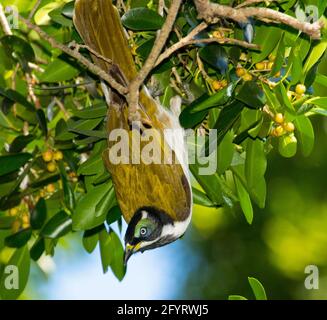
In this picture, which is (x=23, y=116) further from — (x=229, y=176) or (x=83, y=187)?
(x=229, y=176)

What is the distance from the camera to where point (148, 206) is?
5.05 metres

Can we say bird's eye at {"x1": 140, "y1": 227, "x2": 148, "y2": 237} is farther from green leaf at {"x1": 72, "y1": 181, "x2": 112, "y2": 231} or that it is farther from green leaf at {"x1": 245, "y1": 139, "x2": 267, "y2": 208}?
green leaf at {"x1": 245, "y1": 139, "x2": 267, "y2": 208}

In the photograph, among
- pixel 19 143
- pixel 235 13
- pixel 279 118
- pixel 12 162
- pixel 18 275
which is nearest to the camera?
pixel 235 13

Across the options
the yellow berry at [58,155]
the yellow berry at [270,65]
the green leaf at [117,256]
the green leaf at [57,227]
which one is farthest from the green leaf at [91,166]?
the yellow berry at [270,65]

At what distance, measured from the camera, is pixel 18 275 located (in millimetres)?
5148

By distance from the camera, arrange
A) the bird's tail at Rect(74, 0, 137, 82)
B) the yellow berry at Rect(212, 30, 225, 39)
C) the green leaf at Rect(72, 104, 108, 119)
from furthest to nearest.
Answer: the bird's tail at Rect(74, 0, 137, 82) < the green leaf at Rect(72, 104, 108, 119) < the yellow berry at Rect(212, 30, 225, 39)

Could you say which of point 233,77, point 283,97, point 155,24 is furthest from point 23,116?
point 283,97

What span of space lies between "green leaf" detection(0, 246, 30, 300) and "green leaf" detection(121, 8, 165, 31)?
1.92 m

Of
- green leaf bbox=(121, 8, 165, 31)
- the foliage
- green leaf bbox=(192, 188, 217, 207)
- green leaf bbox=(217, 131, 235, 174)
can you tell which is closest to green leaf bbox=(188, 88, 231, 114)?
the foliage

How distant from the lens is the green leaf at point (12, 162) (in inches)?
183

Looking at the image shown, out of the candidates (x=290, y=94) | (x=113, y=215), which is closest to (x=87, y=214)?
(x=113, y=215)

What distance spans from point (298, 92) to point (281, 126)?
0.65 feet

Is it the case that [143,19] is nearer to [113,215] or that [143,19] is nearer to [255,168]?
[255,168]

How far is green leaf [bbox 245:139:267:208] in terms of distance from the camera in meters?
4.03
